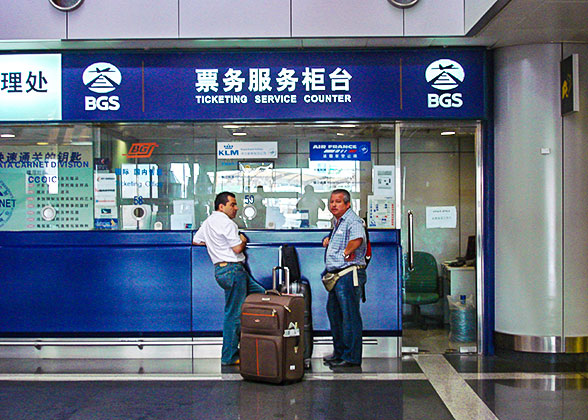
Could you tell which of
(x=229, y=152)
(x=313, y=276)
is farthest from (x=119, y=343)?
(x=229, y=152)

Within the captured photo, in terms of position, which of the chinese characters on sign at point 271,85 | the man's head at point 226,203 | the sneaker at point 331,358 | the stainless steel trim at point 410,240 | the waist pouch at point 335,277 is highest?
the chinese characters on sign at point 271,85

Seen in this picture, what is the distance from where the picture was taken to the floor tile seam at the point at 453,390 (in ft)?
16.8

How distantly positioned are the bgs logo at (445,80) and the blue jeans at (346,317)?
78.0 inches

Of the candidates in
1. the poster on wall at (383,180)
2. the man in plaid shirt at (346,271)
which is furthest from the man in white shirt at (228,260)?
the poster on wall at (383,180)

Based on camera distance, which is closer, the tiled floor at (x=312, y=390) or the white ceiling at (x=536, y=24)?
the tiled floor at (x=312, y=390)

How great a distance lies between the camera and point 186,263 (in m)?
7.13

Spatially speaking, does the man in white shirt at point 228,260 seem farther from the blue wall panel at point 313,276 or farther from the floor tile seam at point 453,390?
the floor tile seam at point 453,390

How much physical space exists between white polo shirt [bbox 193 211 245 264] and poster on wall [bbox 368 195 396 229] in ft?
4.90

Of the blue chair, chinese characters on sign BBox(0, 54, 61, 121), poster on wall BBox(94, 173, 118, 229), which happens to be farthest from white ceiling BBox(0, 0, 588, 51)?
the blue chair

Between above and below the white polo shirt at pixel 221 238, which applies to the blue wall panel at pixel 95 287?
below

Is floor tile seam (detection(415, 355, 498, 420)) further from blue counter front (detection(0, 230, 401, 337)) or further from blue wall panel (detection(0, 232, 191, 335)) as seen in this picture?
blue wall panel (detection(0, 232, 191, 335))

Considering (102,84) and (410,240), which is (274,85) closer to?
(102,84)

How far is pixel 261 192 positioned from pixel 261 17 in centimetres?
182

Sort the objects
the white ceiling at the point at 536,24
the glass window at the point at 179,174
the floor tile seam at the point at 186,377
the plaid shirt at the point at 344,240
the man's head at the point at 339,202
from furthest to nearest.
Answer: the glass window at the point at 179,174 < the man's head at the point at 339,202 < the plaid shirt at the point at 344,240 < the floor tile seam at the point at 186,377 < the white ceiling at the point at 536,24
